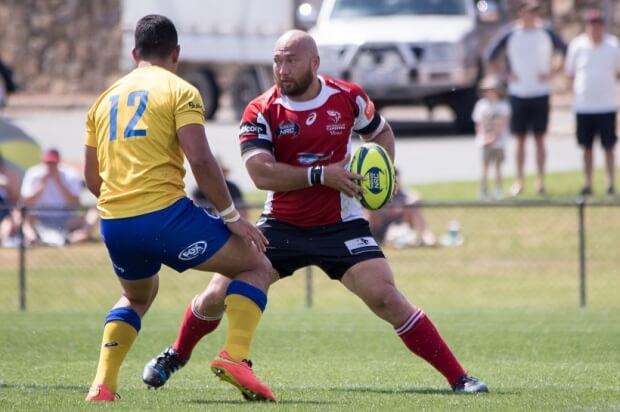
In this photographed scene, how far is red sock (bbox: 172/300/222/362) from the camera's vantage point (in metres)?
7.46

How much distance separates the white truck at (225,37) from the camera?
26.3 metres

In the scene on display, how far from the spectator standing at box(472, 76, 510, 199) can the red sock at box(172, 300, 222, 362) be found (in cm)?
1070

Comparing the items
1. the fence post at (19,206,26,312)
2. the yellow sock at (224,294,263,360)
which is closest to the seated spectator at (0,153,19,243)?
the fence post at (19,206,26,312)

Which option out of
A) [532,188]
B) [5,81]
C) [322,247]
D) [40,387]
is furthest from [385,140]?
[5,81]

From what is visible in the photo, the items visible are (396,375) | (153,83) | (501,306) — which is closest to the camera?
(153,83)

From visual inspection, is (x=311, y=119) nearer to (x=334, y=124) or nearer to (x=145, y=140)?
(x=334, y=124)

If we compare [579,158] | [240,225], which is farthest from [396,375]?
[579,158]

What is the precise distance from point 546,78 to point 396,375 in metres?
10.1

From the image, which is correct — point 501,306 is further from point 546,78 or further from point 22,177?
point 22,177

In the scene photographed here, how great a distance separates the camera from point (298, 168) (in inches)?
286

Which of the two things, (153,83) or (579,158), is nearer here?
(153,83)

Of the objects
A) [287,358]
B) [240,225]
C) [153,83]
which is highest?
[153,83]

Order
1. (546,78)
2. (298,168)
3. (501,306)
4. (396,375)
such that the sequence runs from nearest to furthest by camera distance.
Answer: (298,168)
(396,375)
(501,306)
(546,78)

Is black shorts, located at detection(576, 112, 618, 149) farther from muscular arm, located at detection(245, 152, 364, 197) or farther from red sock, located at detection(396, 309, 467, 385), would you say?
muscular arm, located at detection(245, 152, 364, 197)
